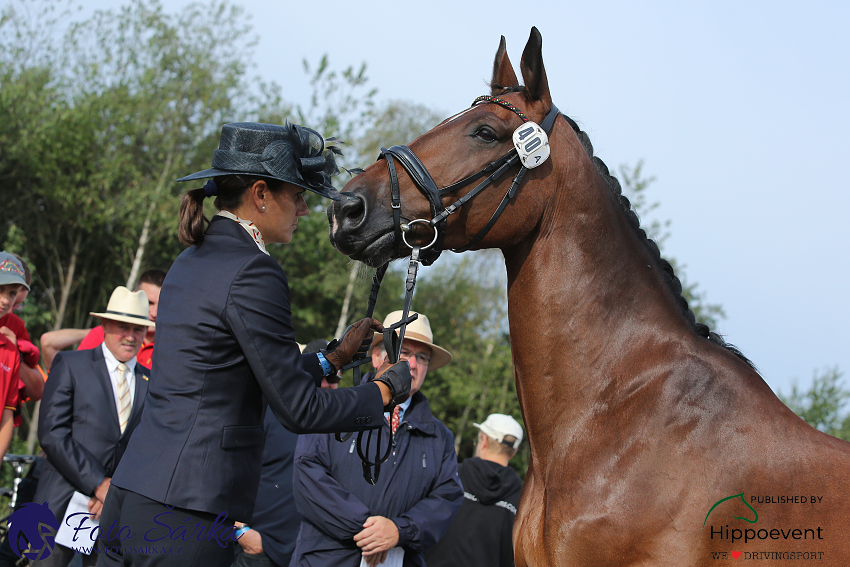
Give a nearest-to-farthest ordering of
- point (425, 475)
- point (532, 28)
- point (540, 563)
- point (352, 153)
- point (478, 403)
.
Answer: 1. point (540, 563)
2. point (532, 28)
3. point (425, 475)
4. point (478, 403)
5. point (352, 153)

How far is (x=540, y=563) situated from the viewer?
250cm

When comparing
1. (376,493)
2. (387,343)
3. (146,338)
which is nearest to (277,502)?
(376,493)

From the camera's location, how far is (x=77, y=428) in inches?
195

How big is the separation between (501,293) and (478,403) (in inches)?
209

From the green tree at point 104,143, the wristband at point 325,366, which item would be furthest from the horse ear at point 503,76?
the green tree at point 104,143

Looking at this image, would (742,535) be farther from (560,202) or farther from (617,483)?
(560,202)

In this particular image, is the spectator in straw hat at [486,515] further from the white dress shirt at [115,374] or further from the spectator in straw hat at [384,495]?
the white dress shirt at [115,374]

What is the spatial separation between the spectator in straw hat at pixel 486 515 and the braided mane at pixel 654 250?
3.11m

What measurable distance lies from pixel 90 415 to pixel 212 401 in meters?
3.22

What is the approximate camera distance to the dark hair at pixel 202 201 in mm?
2598

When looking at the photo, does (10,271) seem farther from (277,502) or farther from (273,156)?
(273,156)

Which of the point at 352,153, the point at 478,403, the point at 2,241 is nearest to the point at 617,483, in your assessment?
the point at 478,403

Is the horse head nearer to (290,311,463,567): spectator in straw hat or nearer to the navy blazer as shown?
the navy blazer

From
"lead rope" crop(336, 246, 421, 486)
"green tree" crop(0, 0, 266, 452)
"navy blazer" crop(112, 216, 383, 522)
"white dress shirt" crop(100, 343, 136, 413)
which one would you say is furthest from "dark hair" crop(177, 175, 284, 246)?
"green tree" crop(0, 0, 266, 452)
